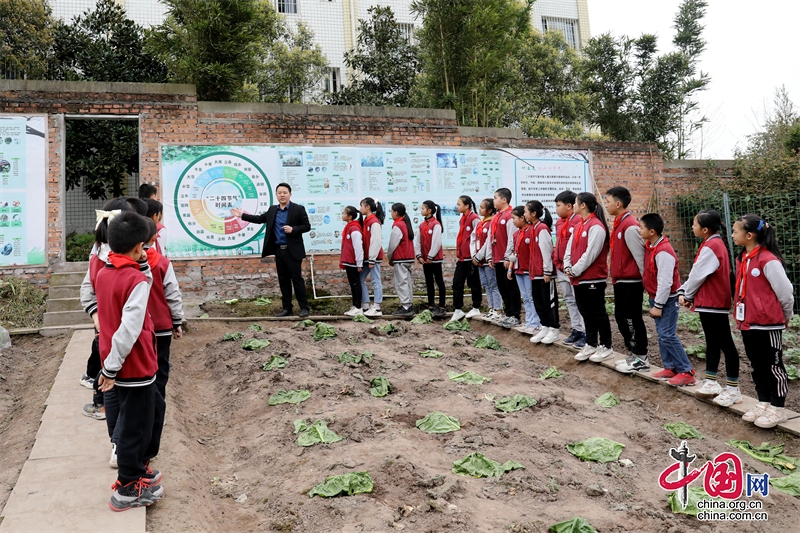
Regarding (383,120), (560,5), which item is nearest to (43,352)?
(383,120)

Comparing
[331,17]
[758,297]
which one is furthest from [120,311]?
[331,17]

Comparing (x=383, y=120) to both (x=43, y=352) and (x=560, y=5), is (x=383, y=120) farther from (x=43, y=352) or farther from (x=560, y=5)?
(x=560, y=5)

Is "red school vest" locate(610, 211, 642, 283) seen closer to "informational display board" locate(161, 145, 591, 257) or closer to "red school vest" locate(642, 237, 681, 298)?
"red school vest" locate(642, 237, 681, 298)

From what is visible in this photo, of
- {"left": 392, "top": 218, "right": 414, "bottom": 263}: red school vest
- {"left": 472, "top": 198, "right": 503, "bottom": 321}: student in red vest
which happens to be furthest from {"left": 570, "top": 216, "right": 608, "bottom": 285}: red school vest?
{"left": 392, "top": 218, "right": 414, "bottom": 263}: red school vest

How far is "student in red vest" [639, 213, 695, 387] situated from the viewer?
5.68 m

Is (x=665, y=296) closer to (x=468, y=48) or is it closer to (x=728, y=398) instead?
(x=728, y=398)

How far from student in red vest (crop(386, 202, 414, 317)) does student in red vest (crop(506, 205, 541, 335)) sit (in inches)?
77.5

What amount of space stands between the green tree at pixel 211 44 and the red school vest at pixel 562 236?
22.5ft

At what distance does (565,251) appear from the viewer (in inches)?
281

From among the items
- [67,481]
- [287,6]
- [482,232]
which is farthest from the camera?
[287,6]

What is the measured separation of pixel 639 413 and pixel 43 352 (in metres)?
6.67

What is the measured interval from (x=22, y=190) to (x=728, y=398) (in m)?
9.75

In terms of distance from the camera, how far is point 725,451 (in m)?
4.40

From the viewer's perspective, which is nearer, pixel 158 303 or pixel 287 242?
pixel 158 303
